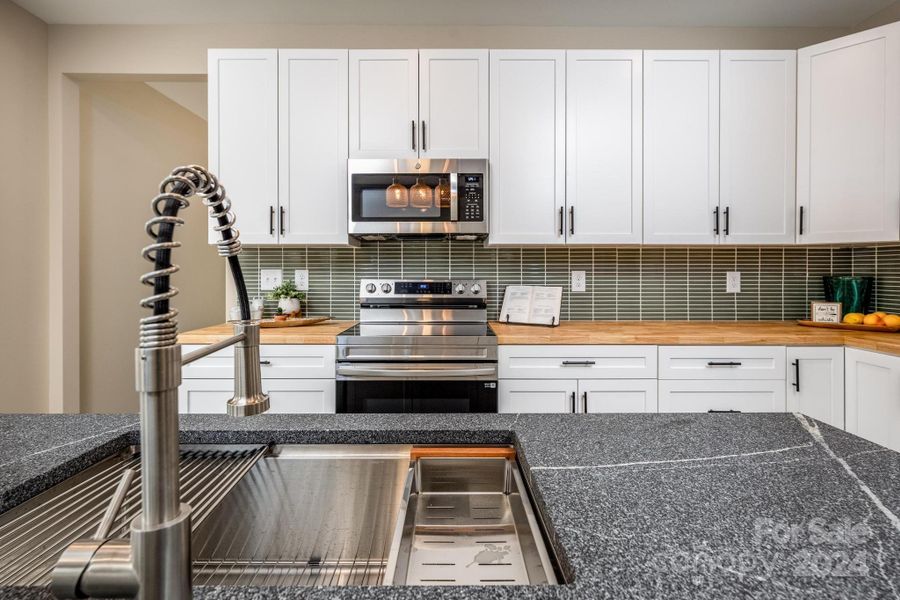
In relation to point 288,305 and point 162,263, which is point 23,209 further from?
point 162,263

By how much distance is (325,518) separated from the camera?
980mm

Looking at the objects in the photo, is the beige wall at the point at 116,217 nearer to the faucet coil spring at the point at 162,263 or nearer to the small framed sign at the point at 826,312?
the faucet coil spring at the point at 162,263

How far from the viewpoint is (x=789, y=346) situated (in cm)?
229

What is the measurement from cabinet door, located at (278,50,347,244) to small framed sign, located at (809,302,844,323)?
2670 millimetres

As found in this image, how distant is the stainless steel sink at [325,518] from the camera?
73cm

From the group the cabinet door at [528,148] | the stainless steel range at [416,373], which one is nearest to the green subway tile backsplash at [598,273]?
the cabinet door at [528,148]

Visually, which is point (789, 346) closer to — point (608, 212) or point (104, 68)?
point (608, 212)

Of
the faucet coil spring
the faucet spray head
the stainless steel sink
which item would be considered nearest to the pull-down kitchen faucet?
the faucet coil spring

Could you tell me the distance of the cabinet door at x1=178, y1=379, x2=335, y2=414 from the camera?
2311mm

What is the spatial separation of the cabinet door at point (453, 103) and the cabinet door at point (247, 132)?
0.82m

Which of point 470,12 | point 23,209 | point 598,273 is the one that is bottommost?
point 598,273

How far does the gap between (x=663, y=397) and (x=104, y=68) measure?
371cm

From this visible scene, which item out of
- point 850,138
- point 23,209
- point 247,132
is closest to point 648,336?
point 850,138

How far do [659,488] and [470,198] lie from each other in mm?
2004
